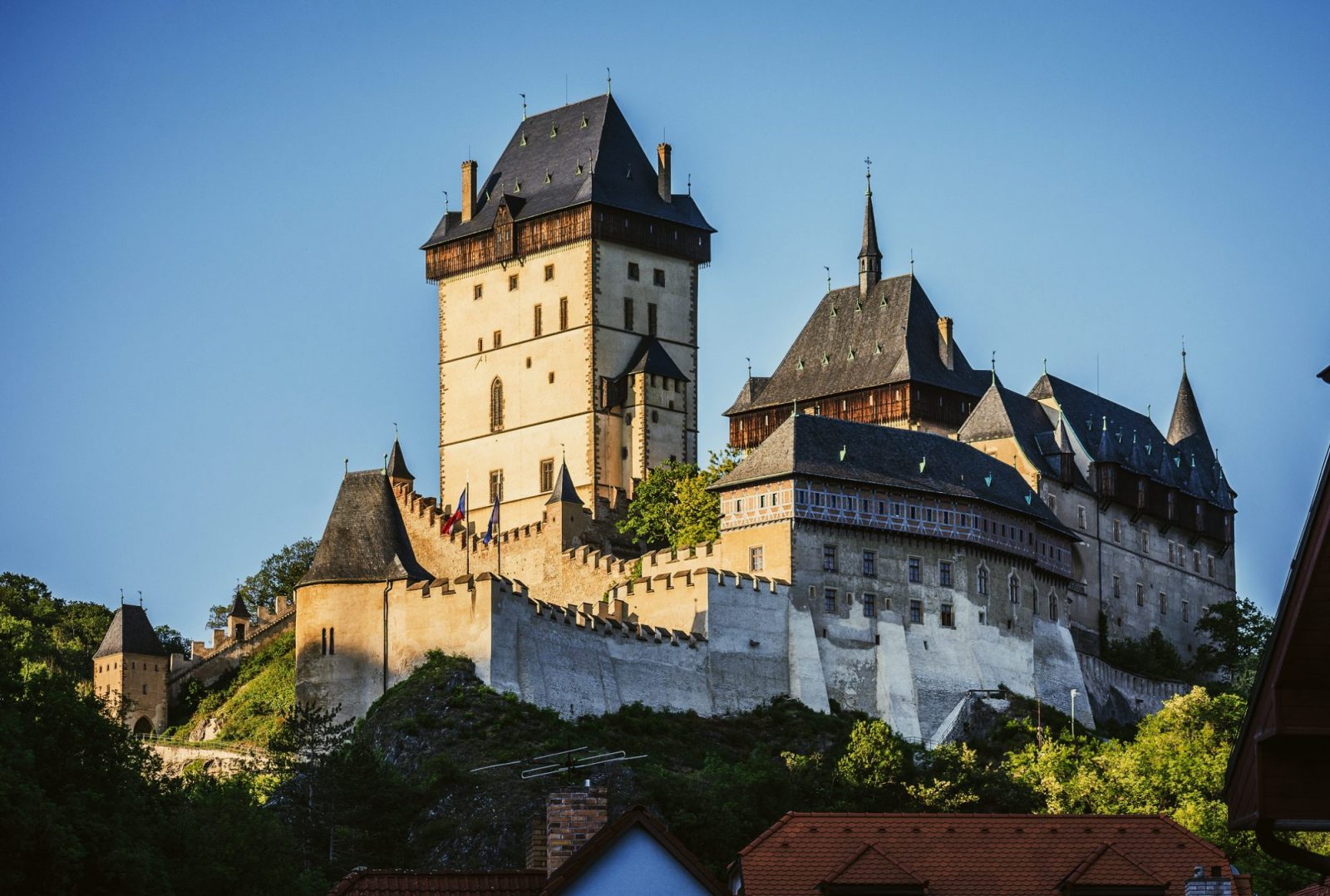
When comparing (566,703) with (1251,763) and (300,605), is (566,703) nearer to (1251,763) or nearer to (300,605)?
(300,605)

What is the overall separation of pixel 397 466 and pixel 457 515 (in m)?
8.00

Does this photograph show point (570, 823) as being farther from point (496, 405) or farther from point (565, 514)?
point (496, 405)

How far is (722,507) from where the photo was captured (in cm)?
7281

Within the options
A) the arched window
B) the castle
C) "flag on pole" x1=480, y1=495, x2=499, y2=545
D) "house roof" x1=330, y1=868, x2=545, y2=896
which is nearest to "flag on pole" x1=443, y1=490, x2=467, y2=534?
the castle

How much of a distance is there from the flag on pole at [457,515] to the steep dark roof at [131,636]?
12161 mm

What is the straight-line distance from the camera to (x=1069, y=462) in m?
86.7

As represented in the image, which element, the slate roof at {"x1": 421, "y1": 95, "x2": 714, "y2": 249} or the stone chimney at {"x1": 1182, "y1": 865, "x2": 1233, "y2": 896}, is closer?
the stone chimney at {"x1": 1182, "y1": 865, "x2": 1233, "y2": 896}

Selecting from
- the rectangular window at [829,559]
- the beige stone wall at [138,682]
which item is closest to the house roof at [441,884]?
the rectangular window at [829,559]

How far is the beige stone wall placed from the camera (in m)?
83.3

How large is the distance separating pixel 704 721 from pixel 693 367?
92.1 feet

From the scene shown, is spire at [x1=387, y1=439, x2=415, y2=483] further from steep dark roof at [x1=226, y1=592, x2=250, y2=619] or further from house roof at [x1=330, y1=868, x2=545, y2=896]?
house roof at [x1=330, y1=868, x2=545, y2=896]

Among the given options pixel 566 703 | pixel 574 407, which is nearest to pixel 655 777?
pixel 566 703

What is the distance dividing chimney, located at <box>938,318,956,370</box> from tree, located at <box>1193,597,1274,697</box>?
15.2 m

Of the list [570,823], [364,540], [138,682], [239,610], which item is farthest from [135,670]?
[570,823]
